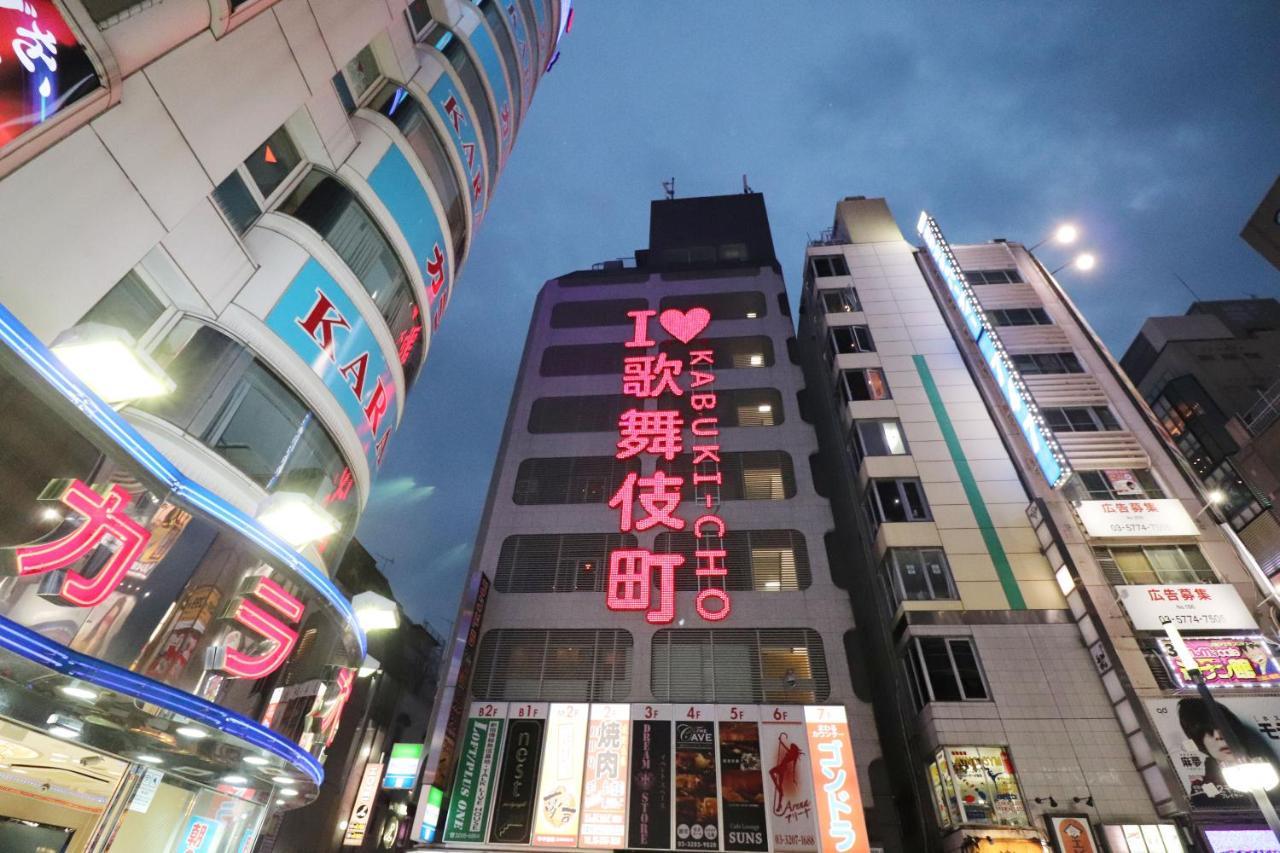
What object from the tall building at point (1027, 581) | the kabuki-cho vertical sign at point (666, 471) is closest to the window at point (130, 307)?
the kabuki-cho vertical sign at point (666, 471)

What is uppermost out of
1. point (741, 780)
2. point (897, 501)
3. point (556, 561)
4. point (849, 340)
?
point (849, 340)

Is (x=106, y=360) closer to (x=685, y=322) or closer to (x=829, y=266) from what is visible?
(x=685, y=322)

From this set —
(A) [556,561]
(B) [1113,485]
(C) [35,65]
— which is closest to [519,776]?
(A) [556,561]

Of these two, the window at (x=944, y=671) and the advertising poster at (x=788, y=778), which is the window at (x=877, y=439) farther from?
the advertising poster at (x=788, y=778)

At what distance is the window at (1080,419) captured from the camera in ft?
89.2

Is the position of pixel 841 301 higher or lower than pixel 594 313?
lower

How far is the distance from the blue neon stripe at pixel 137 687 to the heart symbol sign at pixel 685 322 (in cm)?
2820

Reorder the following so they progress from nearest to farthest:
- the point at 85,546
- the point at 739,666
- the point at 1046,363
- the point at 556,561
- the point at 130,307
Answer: the point at 85,546 < the point at 130,307 < the point at 739,666 < the point at 556,561 < the point at 1046,363

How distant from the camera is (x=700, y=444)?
94.6ft

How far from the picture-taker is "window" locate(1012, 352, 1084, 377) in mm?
29625

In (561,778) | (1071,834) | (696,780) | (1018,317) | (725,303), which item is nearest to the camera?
(1071,834)

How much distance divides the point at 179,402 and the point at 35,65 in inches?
201

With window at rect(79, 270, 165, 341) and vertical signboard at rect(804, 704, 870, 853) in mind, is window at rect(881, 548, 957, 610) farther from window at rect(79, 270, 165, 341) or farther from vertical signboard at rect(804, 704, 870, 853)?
window at rect(79, 270, 165, 341)

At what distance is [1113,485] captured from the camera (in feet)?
81.7
